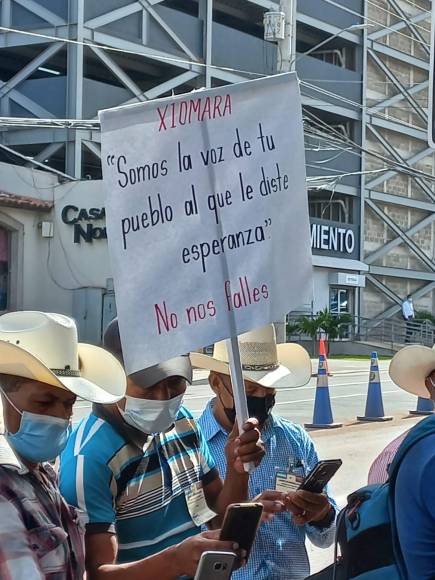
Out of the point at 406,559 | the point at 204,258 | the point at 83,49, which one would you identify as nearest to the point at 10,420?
the point at 204,258

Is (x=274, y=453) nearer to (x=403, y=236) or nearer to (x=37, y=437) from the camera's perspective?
(x=37, y=437)

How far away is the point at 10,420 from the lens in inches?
99.1

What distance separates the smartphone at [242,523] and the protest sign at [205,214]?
1.96 ft

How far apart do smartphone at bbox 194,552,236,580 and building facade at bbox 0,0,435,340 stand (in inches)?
703

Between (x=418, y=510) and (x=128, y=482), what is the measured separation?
42.0 inches

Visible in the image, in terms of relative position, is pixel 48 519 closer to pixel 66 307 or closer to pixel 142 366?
pixel 142 366

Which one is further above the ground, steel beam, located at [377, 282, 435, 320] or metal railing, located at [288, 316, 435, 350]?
steel beam, located at [377, 282, 435, 320]

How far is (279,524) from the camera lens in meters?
3.67

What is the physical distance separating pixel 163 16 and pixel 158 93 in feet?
10.3

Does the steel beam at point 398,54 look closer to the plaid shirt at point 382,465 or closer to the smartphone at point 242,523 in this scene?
the plaid shirt at point 382,465

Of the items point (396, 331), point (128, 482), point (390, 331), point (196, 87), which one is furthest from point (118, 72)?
point (128, 482)

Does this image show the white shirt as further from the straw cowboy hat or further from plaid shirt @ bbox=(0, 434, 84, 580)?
plaid shirt @ bbox=(0, 434, 84, 580)

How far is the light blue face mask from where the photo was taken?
2.46 metres

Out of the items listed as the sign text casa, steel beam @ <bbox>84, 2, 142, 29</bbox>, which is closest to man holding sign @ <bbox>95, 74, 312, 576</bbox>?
the sign text casa
